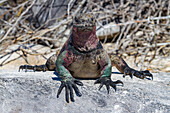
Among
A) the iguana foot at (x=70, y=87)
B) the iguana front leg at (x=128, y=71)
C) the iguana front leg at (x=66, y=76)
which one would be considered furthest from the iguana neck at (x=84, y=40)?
the iguana front leg at (x=128, y=71)

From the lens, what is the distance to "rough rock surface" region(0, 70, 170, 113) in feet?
8.41

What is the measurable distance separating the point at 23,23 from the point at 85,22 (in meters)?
4.60

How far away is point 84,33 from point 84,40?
11cm

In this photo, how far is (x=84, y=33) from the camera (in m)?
2.94

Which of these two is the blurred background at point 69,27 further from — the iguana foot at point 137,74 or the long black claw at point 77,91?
the long black claw at point 77,91

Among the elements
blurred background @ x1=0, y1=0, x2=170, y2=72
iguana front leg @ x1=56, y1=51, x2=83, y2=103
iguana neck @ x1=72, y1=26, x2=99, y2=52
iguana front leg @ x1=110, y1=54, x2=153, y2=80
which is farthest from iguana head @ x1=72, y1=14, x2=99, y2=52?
blurred background @ x1=0, y1=0, x2=170, y2=72

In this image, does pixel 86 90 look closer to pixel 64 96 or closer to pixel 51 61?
pixel 64 96

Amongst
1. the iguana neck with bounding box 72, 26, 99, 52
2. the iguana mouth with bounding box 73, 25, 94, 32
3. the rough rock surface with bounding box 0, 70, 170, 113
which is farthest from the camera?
the iguana neck with bounding box 72, 26, 99, 52

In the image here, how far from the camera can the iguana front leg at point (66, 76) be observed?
2.77 m

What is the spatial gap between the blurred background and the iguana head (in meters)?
3.25

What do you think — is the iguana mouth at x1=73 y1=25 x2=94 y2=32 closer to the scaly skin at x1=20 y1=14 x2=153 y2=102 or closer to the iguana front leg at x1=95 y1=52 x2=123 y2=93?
the scaly skin at x1=20 y1=14 x2=153 y2=102

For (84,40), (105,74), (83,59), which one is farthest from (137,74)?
(84,40)

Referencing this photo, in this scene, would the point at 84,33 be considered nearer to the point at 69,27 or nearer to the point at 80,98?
the point at 80,98

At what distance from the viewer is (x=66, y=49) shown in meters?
3.16
